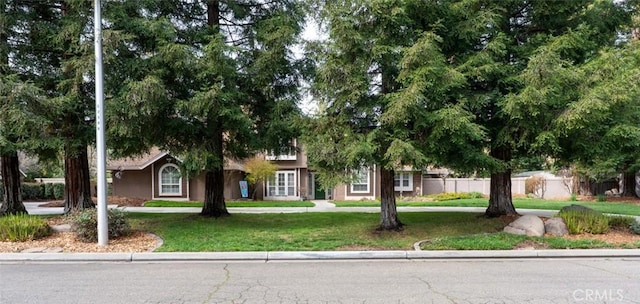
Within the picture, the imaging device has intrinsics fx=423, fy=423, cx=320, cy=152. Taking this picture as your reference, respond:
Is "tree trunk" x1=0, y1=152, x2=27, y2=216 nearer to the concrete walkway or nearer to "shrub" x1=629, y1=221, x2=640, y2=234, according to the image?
the concrete walkway

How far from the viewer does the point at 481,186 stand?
2934 centimetres

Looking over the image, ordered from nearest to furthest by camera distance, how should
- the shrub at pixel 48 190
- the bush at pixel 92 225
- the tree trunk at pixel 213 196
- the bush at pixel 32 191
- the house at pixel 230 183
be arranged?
the bush at pixel 92 225
the tree trunk at pixel 213 196
the house at pixel 230 183
the bush at pixel 32 191
the shrub at pixel 48 190

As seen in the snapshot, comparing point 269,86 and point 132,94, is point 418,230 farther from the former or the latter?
point 132,94

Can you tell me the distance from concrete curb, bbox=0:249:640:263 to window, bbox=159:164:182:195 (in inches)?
641

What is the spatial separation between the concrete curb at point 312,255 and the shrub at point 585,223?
152 centimetres

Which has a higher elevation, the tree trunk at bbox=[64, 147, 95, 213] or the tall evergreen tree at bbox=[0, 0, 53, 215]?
the tall evergreen tree at bbox=[0, 0, 53, 215]

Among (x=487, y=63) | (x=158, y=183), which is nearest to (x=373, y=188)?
(x=158, y=183)

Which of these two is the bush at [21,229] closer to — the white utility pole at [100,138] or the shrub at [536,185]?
the white utility pole at [100,138]

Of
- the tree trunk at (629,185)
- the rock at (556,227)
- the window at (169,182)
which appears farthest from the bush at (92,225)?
the tree trunk at (629,185)

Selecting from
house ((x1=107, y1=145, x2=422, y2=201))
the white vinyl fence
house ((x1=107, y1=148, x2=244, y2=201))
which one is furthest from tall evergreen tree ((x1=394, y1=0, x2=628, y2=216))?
house ((x1=107, y1=148, x2=244, y2=201))

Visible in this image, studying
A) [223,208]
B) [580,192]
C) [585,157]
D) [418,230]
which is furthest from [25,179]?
[580,192]

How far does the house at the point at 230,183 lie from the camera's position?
25.1 meters

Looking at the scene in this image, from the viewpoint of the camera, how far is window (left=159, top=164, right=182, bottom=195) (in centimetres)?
2542

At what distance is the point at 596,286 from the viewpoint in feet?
22.5
